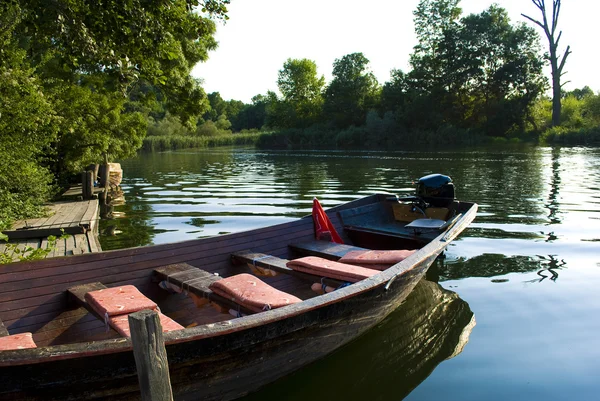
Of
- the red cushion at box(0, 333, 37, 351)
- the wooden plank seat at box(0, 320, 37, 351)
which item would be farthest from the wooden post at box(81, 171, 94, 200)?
the red cushion at box(0, 333, 37, 351)

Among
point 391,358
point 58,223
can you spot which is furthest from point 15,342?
point 58,223

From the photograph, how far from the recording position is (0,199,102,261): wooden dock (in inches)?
311

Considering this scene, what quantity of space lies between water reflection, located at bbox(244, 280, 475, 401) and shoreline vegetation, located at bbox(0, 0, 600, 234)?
164 inches

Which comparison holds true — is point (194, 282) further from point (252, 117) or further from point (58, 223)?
point (252, 117)

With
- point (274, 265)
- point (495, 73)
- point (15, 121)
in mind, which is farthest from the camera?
point (495, 73)

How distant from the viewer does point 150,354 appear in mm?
2760

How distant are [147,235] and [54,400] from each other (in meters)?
8.04

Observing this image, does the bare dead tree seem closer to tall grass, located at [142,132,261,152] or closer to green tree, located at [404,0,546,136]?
green tree, located at [404,0,546,136]

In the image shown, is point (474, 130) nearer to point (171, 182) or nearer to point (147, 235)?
point (171, 182)

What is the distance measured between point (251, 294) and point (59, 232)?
6145mm

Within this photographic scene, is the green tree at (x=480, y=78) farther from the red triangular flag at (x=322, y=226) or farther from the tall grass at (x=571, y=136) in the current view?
the red triangular flag at (x=322, y=226)

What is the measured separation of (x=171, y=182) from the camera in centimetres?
2167

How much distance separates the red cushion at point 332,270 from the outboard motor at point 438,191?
379 centimetres

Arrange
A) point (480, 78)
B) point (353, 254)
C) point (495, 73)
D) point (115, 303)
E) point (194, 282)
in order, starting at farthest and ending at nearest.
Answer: point (480, 78) < point (495, 73) < point (353, 254) < point (194, 282) < point (115, 303)
